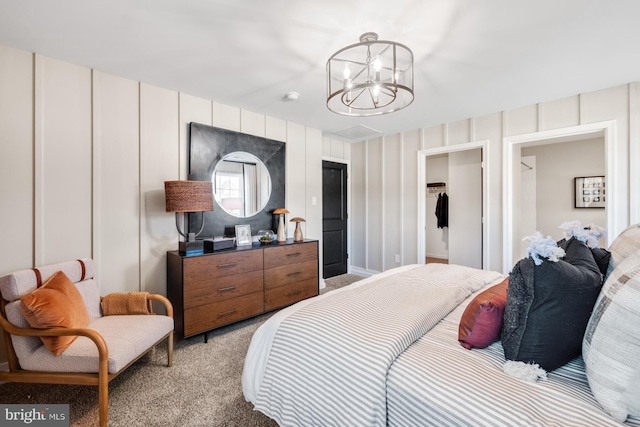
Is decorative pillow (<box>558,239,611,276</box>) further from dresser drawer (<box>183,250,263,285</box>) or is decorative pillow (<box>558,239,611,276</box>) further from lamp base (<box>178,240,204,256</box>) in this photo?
lamp base (<box>178,240,204,256</box>)

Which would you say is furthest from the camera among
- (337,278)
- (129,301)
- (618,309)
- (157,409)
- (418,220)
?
(337,278)

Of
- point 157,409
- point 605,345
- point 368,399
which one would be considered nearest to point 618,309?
point 605,345

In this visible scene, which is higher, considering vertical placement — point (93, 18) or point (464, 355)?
point (93, 18)

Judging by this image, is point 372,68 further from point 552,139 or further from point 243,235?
point 552,139

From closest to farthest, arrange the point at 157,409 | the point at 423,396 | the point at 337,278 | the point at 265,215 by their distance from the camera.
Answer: the point at 423,396, the point at 157,409, the point at 265,215, the point at 337,278

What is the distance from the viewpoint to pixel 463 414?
0.88m

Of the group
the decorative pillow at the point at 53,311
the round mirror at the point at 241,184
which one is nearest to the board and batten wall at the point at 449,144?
the round mirror at the point at 241,184

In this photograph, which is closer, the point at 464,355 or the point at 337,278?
the point at 464,355

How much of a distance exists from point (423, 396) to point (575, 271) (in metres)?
0.70

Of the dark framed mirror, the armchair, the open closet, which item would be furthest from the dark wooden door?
the armchair

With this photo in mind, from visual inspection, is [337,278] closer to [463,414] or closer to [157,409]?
[157,409]

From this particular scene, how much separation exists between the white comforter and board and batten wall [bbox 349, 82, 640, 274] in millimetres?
2364

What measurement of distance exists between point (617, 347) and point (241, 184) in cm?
323

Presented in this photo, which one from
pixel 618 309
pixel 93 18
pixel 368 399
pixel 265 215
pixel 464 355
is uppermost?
pixel 93 18
